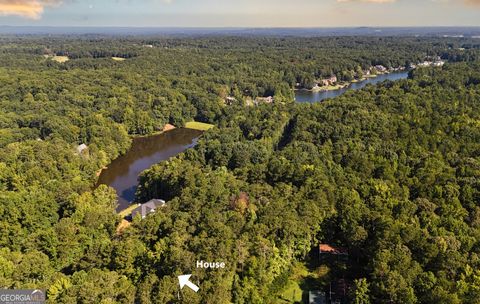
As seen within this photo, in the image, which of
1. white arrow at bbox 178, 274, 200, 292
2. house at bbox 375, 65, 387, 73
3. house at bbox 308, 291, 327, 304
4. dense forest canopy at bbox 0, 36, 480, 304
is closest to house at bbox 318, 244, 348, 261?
dense forest canopy at bbox 0, 36, 480, 304

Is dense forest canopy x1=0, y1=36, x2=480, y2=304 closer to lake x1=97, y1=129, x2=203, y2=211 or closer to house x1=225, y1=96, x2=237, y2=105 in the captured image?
lake x1=97, y1=129, x2=203, y2=211

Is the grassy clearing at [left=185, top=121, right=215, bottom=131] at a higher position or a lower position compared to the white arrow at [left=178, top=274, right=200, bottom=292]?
lower

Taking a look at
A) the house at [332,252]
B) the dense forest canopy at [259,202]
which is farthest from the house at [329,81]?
the house at [332,252]

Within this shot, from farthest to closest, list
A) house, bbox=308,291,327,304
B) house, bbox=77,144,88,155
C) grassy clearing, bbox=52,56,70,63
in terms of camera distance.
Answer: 1. grassy clearing, bbox=52,56,70,63
2. house, bbox=77,144,88,155
3. house, bbox=308,291,327,304

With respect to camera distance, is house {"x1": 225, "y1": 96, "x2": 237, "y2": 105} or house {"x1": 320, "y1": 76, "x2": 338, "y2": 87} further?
house {"x1": 320, "y1": 76, "x2": 338, "y2": 87}

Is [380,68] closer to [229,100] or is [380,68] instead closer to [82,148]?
[229,100]

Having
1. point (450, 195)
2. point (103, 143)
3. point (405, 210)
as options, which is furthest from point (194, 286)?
point (103, 143)
